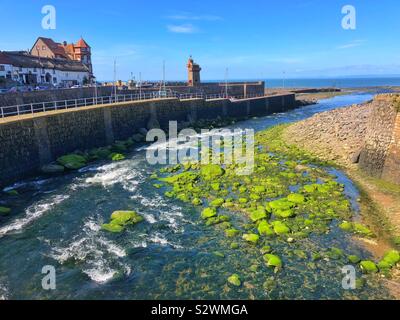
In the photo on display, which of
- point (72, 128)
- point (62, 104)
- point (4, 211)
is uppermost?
point (62, 104)

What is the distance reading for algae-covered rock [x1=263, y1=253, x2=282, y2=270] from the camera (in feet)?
40.6

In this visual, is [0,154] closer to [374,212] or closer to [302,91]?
[374,212]

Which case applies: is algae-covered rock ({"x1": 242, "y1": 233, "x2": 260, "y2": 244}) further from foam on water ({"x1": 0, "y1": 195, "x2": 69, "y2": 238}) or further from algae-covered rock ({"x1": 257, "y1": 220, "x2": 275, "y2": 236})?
foam on water ({"x1": 0, "y1": 195, "x2": 69, "y2": 238})

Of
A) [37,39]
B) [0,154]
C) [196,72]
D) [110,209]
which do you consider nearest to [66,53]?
[37,39]

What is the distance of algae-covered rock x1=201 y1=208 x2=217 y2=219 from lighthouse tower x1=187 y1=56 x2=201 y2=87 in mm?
52143

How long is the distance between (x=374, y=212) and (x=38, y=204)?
1706cm

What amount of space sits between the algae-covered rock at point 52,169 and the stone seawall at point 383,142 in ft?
68.0

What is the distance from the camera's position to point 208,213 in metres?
16.5

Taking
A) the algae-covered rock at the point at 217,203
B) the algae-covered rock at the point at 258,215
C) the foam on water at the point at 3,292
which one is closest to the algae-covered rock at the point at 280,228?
the algae-covered rock at the point at 258,215

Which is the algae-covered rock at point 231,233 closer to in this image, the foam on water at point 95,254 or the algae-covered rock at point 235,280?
the algae-covered rock at point 235,280

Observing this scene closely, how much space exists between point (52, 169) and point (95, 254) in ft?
41.8

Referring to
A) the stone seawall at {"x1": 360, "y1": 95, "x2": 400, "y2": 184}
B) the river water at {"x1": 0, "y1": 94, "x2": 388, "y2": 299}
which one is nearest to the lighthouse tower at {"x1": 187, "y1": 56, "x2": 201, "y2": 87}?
the stone seawall at {"x1": 360, "y1": 95, "x2": 400, "y2": 184}

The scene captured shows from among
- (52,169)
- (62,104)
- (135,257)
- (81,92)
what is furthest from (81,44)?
(135,257)

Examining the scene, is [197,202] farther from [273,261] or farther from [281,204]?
[273,261]
